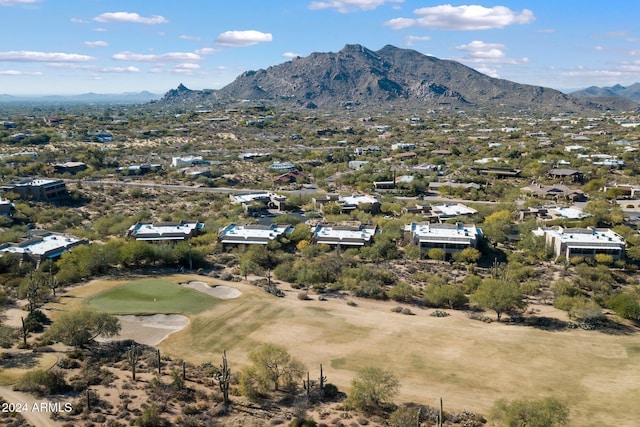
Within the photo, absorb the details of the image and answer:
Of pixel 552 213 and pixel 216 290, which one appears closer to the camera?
pixel 216 290

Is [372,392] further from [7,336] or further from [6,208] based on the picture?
[6,208]

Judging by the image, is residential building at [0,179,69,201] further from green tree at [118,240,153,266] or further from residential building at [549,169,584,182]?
residential building at [549,169,584,182]

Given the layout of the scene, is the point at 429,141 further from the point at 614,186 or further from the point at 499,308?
the point at 499,308

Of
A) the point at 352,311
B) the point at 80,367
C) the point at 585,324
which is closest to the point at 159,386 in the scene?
the point at 80,367

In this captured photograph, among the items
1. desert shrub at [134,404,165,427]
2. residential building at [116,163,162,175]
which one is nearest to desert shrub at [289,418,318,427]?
desert shrub at [134,404,165,427]

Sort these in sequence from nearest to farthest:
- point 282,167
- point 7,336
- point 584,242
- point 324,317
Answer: point 7,336 < point 324,317 < point 584,242 < point 282,167

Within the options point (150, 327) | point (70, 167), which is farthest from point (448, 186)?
point (70, 167)

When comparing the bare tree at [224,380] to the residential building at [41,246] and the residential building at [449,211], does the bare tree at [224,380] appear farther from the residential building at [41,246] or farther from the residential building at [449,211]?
the residential building at [449,211]
